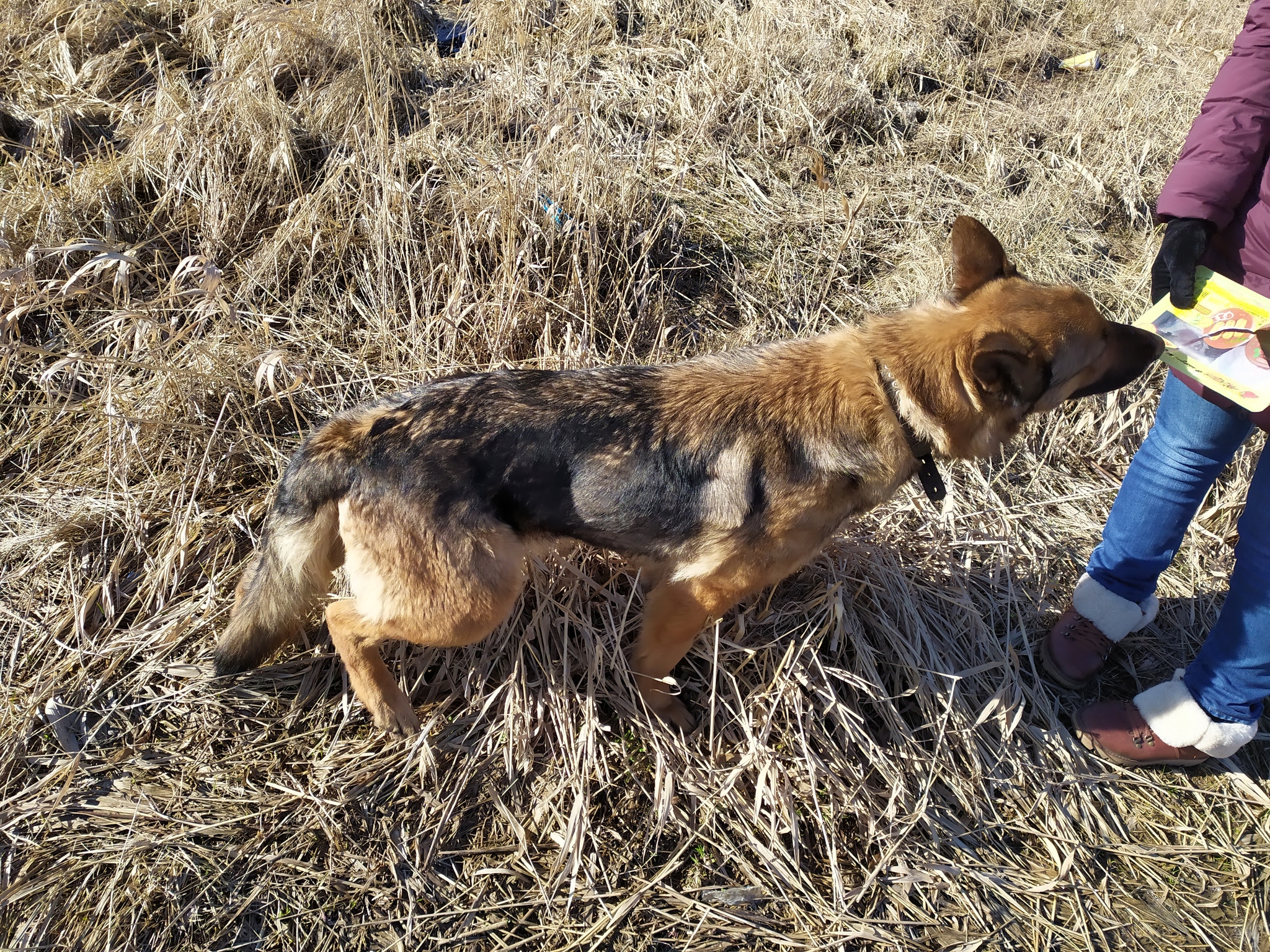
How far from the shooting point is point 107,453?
3.47 m

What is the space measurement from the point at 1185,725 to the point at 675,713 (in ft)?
6.64

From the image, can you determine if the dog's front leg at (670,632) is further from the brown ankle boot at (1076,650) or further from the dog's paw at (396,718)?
the brown ankle boot at (1076,650)

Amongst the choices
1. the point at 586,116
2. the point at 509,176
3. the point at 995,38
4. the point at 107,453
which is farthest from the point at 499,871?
the point at 995,38

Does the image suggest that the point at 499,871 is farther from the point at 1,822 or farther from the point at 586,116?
the point at 586,116

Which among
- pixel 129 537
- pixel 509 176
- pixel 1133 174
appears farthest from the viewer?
pixel 1133 174

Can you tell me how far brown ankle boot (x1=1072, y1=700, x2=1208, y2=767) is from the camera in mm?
3107

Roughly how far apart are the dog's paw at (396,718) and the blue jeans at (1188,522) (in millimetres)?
3025

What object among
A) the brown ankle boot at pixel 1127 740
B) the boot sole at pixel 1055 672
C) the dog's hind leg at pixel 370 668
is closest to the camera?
the dog's hind leg at pixel 370 668

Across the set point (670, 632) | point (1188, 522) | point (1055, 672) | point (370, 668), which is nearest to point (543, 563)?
point (670, 632)

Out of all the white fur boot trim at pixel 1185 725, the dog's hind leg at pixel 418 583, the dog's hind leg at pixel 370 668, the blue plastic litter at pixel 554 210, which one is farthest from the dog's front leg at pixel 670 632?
the blue plastic litter at pixel 554 210

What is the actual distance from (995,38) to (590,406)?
6.40 metres

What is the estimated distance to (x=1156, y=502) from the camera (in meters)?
2.99

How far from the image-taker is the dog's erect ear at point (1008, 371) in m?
2.49

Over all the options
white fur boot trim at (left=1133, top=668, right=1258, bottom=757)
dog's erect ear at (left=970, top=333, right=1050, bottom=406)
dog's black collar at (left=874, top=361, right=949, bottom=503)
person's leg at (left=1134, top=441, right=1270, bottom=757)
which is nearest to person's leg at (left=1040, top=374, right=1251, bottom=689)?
person's leg at (left=1134, top=441, right=1270, bottom=757)
